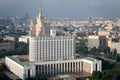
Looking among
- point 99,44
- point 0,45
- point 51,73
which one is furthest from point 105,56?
point 0,45

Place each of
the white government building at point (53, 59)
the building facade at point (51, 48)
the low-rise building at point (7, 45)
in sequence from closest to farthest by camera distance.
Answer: the white government building at point (53, 59), the building facade at point (51, 48), the low-rise building at point (7, 45)

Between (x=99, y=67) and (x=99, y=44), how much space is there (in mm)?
12272

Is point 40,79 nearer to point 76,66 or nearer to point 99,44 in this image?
point 76,66

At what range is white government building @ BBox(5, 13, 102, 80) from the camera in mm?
20688

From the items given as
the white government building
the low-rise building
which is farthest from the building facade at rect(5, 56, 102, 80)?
the low-rise building

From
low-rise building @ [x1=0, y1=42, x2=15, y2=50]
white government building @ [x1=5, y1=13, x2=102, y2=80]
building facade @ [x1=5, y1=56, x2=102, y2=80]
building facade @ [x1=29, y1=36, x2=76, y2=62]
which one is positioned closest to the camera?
building facade @ [x1=5, y1=56, x2=102, y2=80]

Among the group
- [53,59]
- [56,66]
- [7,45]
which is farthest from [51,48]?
[7,45]

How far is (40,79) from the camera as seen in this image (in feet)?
60.2

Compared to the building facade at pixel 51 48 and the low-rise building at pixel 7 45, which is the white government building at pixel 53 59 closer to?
the building facade at pixel 51 48

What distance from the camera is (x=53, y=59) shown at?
70.2 feet

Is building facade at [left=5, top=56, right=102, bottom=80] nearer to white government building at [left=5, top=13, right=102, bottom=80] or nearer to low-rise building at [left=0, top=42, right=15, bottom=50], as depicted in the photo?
white government building at [left=5, top=13, right=102, bottom=80]

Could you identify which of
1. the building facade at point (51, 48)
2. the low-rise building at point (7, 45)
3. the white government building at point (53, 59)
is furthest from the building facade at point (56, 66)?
the low-rise building at point (7, 45)

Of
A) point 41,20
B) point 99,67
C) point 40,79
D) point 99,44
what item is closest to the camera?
point 40,79

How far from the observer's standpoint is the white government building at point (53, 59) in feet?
67.9
